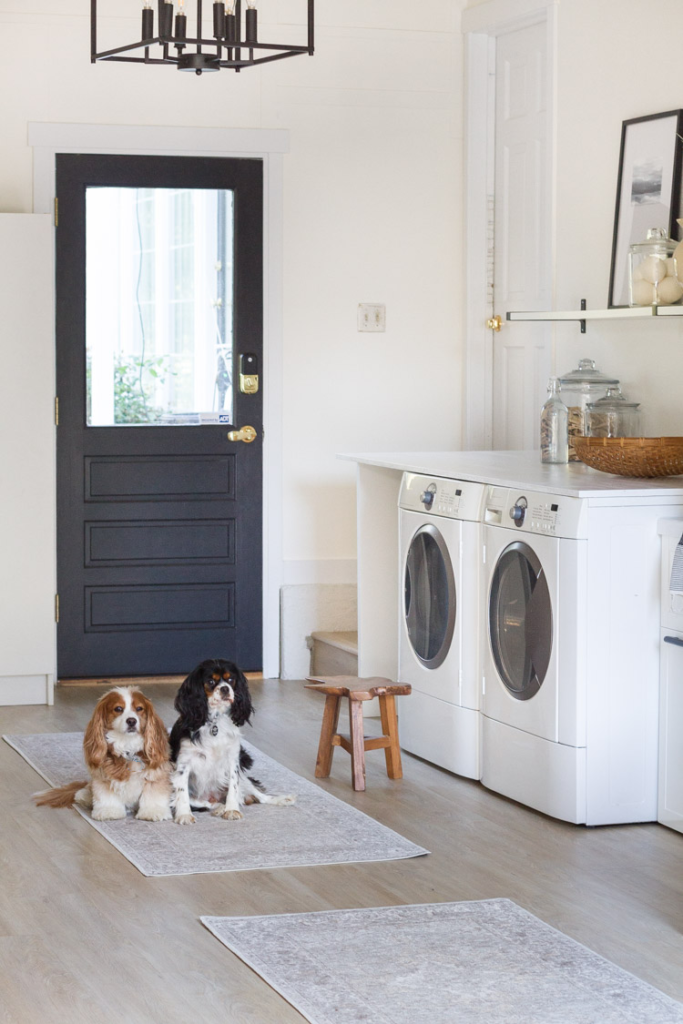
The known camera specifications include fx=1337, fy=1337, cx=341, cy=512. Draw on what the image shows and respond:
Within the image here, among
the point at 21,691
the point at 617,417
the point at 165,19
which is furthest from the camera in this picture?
the point at 21,691

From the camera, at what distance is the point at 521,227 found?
534 cm

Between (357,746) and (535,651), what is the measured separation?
2.11 feet

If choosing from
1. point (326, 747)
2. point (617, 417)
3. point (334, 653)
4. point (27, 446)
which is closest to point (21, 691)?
point (27, 446)

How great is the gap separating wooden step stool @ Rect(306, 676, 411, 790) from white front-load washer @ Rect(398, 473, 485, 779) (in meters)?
0.16

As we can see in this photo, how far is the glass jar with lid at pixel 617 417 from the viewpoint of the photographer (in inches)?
179

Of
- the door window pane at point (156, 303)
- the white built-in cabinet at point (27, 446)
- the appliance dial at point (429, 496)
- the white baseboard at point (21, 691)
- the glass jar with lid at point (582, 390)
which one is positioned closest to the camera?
the appliance dial at point (429, 496)

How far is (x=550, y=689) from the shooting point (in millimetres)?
3566

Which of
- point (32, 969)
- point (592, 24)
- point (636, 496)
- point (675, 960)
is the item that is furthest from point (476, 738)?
point (592, 24)

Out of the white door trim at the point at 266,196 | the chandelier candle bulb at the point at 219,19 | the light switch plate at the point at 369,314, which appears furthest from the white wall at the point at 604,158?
the chandelier candle bulb at the point at 219,19

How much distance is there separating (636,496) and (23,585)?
2.47 metres

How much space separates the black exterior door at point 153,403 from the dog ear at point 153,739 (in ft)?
6.29

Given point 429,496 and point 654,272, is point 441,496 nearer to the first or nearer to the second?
point 429,496

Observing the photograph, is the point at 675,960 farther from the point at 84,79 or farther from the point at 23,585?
the point at 84,79

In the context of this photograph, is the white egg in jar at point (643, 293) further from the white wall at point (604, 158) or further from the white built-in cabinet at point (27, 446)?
the white built-in cabinet at point (27, 446)
